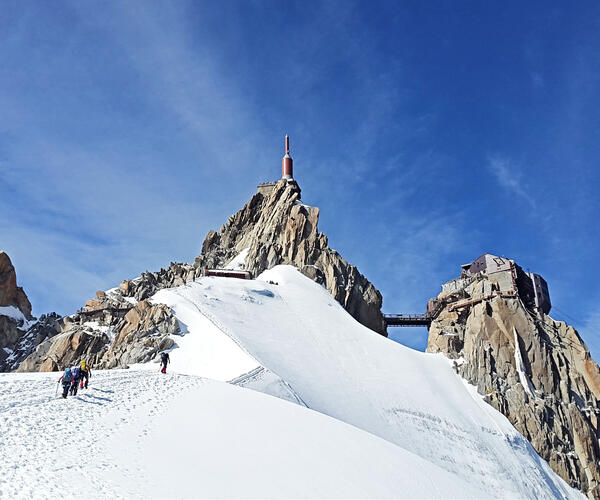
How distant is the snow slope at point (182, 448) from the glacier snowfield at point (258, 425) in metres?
0.08

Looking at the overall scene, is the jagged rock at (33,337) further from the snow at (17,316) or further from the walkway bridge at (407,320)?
the walkway bridge at (407,320)

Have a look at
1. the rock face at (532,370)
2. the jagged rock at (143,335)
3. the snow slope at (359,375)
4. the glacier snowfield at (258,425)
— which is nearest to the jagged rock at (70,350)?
the jagged rock at (143,335)

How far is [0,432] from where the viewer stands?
17719mm

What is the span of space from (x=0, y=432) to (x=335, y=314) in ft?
162

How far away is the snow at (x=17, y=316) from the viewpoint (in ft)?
301

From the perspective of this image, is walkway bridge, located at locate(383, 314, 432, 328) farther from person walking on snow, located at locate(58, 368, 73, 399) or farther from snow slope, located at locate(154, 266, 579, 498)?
person walking on snow, located at locate(58, 368, 73, 399)

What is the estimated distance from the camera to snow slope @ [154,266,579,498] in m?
40.3

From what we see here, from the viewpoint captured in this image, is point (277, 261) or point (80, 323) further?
point (277, 261)

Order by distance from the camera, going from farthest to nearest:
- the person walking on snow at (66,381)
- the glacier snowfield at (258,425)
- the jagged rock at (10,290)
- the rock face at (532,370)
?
the jagged rock at (10,290) < the rock face at (532,370) < the person walking on snow at (66,381) < the glacier snowfield at (258,425)

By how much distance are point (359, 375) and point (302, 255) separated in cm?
3073

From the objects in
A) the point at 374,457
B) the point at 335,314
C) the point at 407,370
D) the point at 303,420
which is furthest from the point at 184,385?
the point at 335,314

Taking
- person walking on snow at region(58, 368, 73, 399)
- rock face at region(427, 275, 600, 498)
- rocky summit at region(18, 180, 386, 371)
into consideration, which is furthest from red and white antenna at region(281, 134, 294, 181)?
person walking on snow at region(58, 368, 73, 399)

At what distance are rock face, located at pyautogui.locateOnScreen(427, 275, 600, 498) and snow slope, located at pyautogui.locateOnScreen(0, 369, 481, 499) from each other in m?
36.2

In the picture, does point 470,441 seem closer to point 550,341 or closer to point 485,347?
point 485,347
